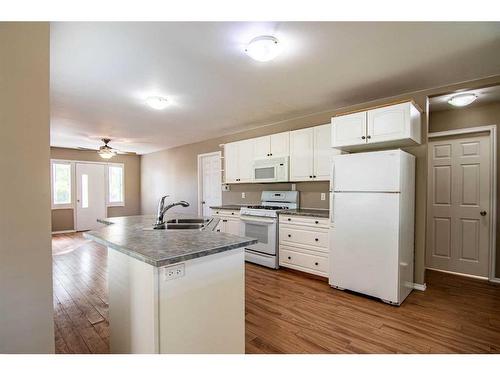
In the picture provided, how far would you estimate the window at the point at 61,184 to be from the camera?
6574 mm

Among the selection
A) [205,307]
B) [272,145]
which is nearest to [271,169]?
[272,145]

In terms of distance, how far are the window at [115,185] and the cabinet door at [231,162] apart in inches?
181

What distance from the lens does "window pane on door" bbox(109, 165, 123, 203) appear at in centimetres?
768

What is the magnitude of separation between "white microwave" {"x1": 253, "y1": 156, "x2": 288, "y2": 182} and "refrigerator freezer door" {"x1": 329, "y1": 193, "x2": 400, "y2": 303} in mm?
1196

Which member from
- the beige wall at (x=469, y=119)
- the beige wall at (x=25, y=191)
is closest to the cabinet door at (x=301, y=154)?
the beige wall at (x=469, y=119)

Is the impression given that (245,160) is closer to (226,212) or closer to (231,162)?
(231,162)

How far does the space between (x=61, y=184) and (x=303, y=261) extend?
6.81 m

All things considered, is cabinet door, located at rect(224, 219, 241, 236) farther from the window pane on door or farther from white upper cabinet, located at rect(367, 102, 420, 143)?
the window pane on door

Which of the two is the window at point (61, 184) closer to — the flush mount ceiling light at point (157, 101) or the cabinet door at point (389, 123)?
the flush mount ceiling light at point (157, 101)

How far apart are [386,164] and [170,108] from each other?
2939 mm

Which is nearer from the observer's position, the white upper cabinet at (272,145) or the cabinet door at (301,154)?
the cabinet door at (301,154)
